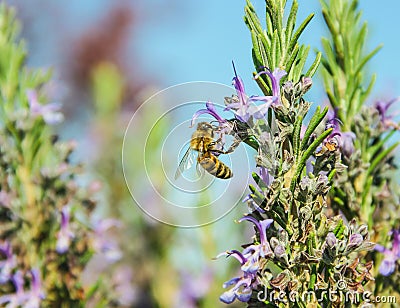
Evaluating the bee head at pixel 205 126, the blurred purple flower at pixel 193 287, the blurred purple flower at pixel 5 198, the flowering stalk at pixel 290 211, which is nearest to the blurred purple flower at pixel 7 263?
the blurred purple flower at pixel 5 198

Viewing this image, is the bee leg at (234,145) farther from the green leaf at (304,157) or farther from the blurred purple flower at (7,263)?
the blurred purple flower at (7,263)

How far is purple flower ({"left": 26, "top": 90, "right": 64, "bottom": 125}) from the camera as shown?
8.97 ft

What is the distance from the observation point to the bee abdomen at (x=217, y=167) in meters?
1.55

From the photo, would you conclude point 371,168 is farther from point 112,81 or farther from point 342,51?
point 112,81

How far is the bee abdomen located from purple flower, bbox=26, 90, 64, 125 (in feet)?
4.39

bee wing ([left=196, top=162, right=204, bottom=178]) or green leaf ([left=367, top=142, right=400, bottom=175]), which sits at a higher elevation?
green leaf ([left=367, top=142, right=400, bottom=175])

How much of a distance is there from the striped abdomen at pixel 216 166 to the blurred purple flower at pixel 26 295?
1.17 meters

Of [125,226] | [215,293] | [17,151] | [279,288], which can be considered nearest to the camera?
[279,288]

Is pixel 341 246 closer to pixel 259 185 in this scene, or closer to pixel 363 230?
pixel 363 230

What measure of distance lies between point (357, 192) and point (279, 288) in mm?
618

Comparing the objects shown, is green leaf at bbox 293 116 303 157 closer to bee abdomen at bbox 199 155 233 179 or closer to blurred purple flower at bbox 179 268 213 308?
bee abdomen at bbox 199 155 233 179

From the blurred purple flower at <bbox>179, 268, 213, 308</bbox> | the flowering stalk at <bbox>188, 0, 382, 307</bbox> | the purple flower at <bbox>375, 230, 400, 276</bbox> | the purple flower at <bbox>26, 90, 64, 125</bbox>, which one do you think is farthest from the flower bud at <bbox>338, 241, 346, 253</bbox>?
the blurred purple flower at <bbox>179, 268, 213, 308</bbox>

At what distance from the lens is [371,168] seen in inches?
70.7

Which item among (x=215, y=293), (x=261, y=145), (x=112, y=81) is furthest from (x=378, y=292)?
(x=112, y=81)
